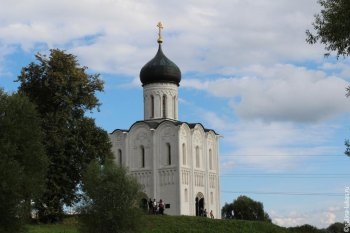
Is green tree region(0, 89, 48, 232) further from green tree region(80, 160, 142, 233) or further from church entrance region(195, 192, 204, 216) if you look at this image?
church entrance region(195, 192, 204, 216)

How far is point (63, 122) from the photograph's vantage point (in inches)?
1491

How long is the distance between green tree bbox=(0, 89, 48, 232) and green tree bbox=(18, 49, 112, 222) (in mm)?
7096

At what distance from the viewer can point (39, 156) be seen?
29.1m

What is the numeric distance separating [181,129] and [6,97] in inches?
1047

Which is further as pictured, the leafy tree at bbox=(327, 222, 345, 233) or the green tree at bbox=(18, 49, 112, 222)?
the leafy tree at bbox=(327, 222, 345, 233)

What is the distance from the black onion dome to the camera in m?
55.8

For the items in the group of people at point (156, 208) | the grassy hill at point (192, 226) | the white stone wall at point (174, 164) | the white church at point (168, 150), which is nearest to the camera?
the grassy hill at point (192, 226)

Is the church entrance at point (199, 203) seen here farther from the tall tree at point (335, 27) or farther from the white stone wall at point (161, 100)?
the tall tree at point (335, 27)

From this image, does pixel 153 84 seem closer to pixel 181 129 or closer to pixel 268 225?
pixel 181 129

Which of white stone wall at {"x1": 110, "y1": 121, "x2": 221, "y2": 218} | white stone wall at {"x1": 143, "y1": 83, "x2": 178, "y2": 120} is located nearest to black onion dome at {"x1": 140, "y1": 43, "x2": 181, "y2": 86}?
white stone wall at {"x1": 143, "y1": 83, "x2": 178, "y2": 120}

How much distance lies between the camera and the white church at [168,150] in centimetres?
5331

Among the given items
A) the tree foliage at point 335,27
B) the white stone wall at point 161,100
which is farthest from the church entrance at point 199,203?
the tree foliage at point 335,27

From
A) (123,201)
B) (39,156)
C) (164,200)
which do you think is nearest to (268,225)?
(164,200)

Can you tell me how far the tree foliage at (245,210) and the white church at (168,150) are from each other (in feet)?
82.0
